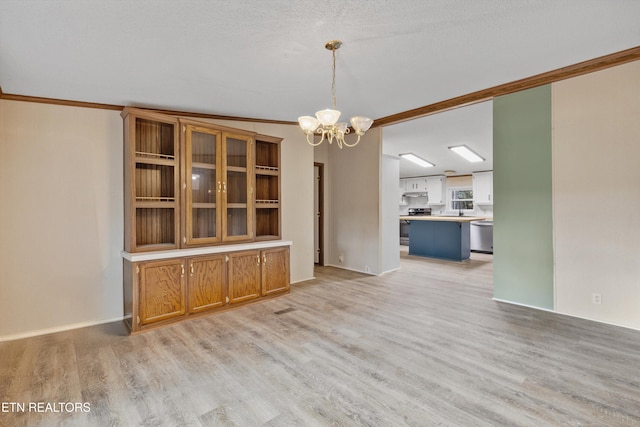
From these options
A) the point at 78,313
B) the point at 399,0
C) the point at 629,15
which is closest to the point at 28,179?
the point at 78,313

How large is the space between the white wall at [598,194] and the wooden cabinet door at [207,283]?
3889 millimetres

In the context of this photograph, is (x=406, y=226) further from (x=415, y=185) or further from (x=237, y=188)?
(x=237, y=188)

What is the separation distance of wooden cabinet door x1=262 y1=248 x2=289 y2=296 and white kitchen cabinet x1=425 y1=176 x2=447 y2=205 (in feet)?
22.2

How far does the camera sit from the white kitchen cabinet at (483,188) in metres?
8.34

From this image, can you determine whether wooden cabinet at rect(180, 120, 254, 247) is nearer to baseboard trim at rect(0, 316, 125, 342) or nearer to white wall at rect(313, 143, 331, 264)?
baseboard trim at rect(0, 316, 125, 342)

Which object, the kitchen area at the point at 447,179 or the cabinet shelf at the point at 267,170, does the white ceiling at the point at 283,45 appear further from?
the kitchen area at the point at 447,179

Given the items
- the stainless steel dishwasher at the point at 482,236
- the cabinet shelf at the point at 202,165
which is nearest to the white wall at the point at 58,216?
the cabinet shelf at the point at 202,165

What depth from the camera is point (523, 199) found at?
364 centimetres

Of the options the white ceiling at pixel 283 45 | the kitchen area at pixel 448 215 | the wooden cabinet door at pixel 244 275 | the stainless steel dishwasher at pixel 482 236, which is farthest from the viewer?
the stainless steel dishwasher at pixel 482 236

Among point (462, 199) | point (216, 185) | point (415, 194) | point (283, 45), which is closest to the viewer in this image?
point (283, 45)

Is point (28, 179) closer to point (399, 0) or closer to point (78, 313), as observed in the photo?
point (78, 313)

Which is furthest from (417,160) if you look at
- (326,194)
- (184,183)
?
(184,183)

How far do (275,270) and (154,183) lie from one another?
184 cm

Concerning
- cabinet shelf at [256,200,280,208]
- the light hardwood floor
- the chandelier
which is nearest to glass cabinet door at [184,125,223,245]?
cabinet shelf at [256,200,280,208]
